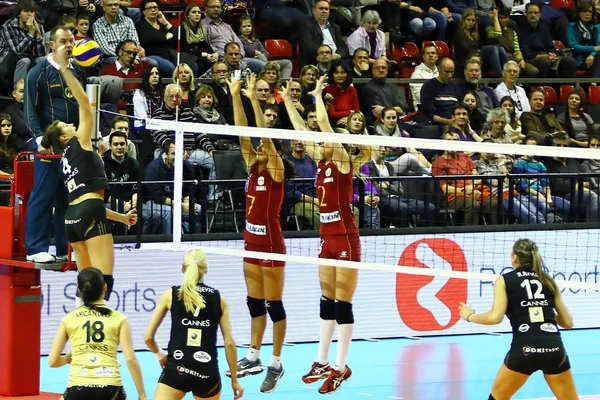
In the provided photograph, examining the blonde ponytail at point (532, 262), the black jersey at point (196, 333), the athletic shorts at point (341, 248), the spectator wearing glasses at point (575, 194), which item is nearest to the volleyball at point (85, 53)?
the athletic shorts at point (341, 248)

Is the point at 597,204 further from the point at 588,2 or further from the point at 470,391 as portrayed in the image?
the point at 588,2

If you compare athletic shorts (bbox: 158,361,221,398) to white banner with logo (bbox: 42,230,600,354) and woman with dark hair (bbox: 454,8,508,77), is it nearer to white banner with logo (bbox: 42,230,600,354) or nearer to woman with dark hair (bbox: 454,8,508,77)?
white banner with logo (bbox: 42,230,600,354)

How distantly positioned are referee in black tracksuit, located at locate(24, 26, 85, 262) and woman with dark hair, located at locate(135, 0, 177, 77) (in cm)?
482

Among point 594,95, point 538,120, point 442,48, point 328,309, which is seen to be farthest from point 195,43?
point 594,95

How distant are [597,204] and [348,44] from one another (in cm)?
426

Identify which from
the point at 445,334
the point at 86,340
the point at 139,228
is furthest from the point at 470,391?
the point at 86,340

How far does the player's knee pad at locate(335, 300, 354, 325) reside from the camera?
10.1m

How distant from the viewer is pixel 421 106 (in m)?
15.5

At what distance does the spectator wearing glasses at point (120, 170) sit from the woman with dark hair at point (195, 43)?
241 cm

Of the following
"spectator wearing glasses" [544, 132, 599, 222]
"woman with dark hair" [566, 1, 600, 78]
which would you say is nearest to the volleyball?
"spectator wearing glasses" [544, 132, 599, 222]

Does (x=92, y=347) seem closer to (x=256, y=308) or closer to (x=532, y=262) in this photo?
(x=256, y=308)

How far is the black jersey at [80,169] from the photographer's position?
30.1 feet

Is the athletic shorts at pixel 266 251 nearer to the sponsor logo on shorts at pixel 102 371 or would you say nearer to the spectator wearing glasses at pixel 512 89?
the sponsor logo on shorts at pixel 102 371

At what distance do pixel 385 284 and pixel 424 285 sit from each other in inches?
19.5
